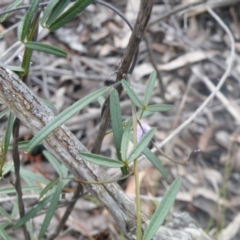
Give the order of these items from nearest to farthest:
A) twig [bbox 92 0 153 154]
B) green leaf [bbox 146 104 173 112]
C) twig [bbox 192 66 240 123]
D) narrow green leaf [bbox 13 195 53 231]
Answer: twig [bbox 92 0 153 154]
green leaf [bbox 146 104 173 112]
narrow green leaf [bbox 13 195 53 231]
twig [bbox 192 66 240 123]

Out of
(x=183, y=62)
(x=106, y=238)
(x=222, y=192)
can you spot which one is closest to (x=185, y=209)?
(x=222, y=192)

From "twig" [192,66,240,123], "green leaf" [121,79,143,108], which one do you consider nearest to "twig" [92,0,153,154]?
"green leaf" [121,79,143,108]

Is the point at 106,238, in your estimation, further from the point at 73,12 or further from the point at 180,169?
the point at 73,12

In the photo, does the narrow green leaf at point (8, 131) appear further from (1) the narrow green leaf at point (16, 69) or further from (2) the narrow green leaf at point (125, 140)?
(2) the narrow green leaf at point (125, 140)

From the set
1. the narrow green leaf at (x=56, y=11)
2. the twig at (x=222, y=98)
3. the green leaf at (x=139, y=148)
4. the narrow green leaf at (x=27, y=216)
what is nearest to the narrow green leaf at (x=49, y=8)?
the narrow green leaf at (x=56, y=11)

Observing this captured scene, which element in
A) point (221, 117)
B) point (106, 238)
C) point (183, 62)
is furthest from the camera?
point (183, 62)

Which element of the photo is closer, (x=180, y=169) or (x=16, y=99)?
(x=16, y=99)

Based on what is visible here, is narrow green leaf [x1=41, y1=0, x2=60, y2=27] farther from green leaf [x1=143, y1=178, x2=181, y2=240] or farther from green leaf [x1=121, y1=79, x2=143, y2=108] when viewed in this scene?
green leaf [x1=143, y1=178, x2=181, y2=240]
